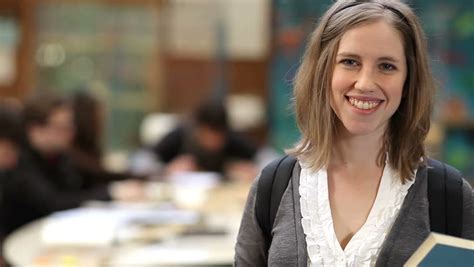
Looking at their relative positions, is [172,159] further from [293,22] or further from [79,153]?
[293,22]

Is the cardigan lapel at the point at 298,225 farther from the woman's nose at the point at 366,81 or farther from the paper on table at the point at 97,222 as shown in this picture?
the paper on table at the point at 97,222

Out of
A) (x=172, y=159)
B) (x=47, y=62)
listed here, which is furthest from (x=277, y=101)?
(x=47, y=62)

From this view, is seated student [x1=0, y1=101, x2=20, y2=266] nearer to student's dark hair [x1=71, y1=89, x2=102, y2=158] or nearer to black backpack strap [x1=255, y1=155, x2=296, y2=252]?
student's dark hair [x1=71, y1=89, x2=102, y2=158]

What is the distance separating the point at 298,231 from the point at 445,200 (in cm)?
26

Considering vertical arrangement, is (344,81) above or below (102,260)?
above

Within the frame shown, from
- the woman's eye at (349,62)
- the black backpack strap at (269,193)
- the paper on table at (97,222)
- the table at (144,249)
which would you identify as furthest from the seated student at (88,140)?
the woman's eye at (349,62)

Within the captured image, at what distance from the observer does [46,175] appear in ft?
15.0

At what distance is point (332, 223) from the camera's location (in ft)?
4.36

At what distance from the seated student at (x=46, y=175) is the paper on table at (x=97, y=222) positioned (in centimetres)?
16

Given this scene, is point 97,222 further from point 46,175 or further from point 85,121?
point 85,121

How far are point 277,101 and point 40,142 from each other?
11.2 feet

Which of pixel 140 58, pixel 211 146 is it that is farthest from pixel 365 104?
pixel 140 58

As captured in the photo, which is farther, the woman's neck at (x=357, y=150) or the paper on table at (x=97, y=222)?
the paper on table at (x=97, y=222)

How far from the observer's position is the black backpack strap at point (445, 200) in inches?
50.5
